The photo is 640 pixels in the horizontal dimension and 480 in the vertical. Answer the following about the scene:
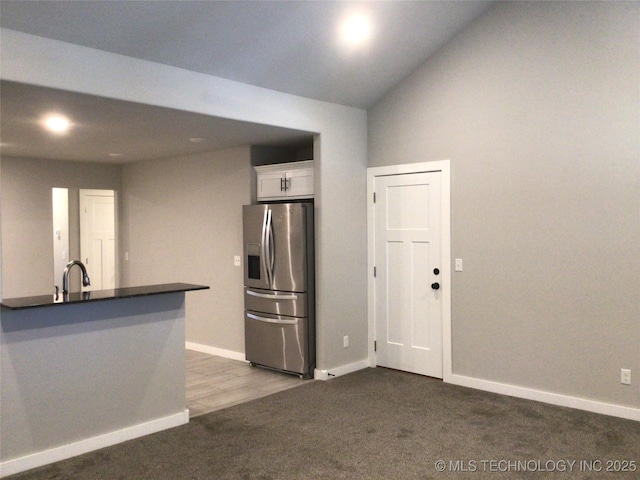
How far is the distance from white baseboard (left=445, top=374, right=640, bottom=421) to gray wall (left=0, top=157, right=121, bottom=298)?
4958mm

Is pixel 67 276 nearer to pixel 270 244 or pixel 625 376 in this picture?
pixel 270 244

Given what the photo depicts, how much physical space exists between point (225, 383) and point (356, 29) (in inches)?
128

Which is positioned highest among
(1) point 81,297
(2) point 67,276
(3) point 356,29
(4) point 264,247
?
(3) point 356,29

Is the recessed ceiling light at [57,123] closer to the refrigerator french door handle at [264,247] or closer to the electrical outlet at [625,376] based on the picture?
the refrigerator french door handle at [264,247]

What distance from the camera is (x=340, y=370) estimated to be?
5.09 meters

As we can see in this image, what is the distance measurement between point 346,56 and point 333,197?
129 cm

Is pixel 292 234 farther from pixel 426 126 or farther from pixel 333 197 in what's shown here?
pixel 426 126

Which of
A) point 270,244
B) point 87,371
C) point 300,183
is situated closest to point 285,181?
point 300,183

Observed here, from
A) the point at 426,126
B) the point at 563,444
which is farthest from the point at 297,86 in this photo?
the point at 563,444

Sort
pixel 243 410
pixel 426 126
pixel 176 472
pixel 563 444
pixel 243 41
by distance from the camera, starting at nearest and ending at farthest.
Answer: pixel 176 472 < pixel 563 444 < pixel 243 41 < pixel 243 410 < pixel 426 126

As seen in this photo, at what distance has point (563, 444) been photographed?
340 centimetres

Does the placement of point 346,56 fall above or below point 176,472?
above

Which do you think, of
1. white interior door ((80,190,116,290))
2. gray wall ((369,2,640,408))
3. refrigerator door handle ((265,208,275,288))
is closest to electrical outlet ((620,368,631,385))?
gray wall ((369,2,640,408))

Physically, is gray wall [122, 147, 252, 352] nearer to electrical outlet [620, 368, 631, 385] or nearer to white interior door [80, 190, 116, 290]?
white interior door [80, 190, 116, 290]
